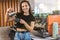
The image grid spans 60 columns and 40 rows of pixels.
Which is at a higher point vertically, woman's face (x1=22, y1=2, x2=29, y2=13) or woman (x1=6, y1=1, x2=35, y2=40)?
woman's face (x1=22, y1=2, x2=29, y2=13)

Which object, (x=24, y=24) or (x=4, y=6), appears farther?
(x=4, y=6)

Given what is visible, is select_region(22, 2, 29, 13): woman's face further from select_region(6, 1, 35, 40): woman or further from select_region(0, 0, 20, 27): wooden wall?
select_region(0, 0, 20, 27): wooden wall

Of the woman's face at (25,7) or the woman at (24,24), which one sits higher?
the woman's face at (25,7)

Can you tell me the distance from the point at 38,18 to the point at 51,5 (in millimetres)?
612

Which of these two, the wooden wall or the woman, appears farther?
the wooden wall

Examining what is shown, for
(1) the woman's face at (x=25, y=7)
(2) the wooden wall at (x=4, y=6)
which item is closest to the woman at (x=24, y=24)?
(1) the woman's face at (x=25, y=7)

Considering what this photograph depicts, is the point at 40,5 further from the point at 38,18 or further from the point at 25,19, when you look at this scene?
the point at 25,19

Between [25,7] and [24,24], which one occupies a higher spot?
[25,7]

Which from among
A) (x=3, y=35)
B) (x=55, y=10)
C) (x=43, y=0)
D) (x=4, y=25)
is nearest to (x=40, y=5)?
(x=43, y=0)

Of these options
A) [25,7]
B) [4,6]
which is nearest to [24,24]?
[25,7]

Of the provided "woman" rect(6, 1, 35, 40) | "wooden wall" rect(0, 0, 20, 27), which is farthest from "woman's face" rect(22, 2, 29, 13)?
"wooden wall" rect(0, 0, 20, 27)

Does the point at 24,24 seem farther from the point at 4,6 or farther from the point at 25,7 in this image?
the point at 4,6

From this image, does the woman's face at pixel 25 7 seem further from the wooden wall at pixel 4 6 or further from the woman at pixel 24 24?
the wooden wall at pixel 4 6

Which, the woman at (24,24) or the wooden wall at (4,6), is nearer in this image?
the woman at (24,24)
